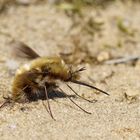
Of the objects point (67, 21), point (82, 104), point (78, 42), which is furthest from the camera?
point (67, 21)

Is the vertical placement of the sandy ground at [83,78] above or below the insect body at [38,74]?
below

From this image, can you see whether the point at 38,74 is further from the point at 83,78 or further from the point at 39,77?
the point at 83,78

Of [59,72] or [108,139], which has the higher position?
[59,72]

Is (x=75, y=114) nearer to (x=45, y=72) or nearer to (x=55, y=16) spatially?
(x=45, y=72)

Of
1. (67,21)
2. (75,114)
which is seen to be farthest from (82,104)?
(67,21)

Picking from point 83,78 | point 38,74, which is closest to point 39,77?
point 38,74

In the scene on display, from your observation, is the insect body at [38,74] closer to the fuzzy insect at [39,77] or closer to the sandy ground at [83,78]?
the fuzzy insect at [39,77]

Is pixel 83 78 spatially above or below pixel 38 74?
below

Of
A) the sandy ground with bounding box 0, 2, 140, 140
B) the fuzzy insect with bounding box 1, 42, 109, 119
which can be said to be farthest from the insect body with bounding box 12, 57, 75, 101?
the sandy ground with bounding box 0, 2, 140, 140

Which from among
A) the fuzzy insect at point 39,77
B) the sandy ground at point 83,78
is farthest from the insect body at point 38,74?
the sandy ground at point 83,78
